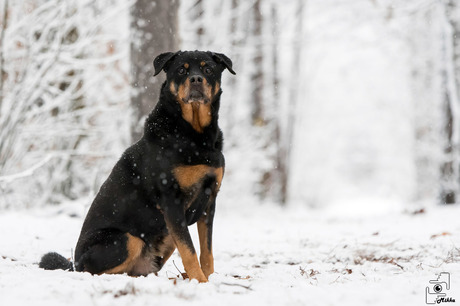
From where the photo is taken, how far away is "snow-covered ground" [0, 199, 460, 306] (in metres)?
2.99

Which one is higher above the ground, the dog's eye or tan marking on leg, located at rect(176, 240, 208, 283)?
the dog's eye

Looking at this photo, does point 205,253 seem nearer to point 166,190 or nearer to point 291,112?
point 166,190

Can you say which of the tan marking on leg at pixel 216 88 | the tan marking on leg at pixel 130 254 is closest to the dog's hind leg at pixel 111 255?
the tan marking on leg at pixel 130 254

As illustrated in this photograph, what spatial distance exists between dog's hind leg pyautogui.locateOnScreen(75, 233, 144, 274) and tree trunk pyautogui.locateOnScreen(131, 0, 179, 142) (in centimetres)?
336

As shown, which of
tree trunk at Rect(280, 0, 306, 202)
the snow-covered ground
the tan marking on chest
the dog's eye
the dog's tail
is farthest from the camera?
tree trunk at Rect(280, 0, 306, 202)

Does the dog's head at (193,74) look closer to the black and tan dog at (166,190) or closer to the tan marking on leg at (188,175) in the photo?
the black and tan dog at (166,190)

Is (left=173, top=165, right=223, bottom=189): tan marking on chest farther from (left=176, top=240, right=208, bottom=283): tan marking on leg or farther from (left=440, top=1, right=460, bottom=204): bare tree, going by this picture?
(left=440, top=1, right=460, bottom=204): bare tree

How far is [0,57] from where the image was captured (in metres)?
7.41

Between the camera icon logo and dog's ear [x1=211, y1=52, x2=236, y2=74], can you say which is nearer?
the camera icon logo

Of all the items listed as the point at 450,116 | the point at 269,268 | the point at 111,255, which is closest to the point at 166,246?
the point at 111,255

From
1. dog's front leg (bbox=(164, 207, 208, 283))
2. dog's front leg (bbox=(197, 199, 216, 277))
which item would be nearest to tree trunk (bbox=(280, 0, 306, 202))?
dog's front leg (bbox=(197, 199, 216, 277))

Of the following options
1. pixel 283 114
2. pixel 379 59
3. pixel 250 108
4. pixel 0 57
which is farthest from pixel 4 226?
pixel 379 59

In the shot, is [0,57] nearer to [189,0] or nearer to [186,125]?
[186,125]

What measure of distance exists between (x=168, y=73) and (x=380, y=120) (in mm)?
31014
